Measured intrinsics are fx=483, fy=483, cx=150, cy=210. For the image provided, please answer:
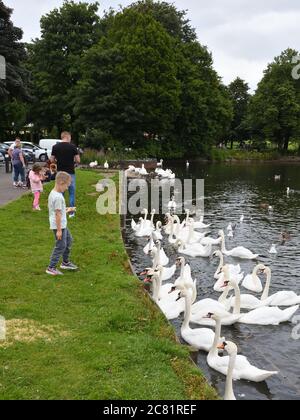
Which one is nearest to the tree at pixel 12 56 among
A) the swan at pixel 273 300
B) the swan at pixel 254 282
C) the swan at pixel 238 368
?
the swan at pixel 254 282

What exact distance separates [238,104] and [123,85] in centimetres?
4896

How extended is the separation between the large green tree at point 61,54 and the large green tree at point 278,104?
108 feet

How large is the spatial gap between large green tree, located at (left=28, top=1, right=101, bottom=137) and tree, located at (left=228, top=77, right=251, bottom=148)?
143ft

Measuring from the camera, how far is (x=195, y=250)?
53.4ft

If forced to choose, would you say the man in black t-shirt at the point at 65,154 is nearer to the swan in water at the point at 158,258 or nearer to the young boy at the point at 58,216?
the swan in water at the point at 158,258

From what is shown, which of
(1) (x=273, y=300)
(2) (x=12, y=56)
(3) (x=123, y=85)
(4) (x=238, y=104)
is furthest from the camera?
(4) (x=238, y=104)

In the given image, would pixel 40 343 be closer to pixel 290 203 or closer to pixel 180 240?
pixel 180 240

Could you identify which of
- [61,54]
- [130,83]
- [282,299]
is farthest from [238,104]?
[282,299]

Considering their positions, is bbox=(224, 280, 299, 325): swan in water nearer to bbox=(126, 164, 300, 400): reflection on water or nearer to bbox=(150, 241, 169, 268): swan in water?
bbox=(126, 164, 300, 400): reflection on water

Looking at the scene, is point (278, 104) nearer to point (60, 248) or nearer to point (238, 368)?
point (60, 248)

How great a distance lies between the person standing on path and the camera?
2138 cm

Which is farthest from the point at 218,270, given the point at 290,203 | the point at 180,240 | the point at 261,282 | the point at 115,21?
the point at 115,21

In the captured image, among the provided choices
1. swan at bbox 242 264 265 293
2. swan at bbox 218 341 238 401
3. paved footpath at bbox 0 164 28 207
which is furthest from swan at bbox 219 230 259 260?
swan at bbox 218 341 238 401

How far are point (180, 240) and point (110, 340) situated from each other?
32.6ft
